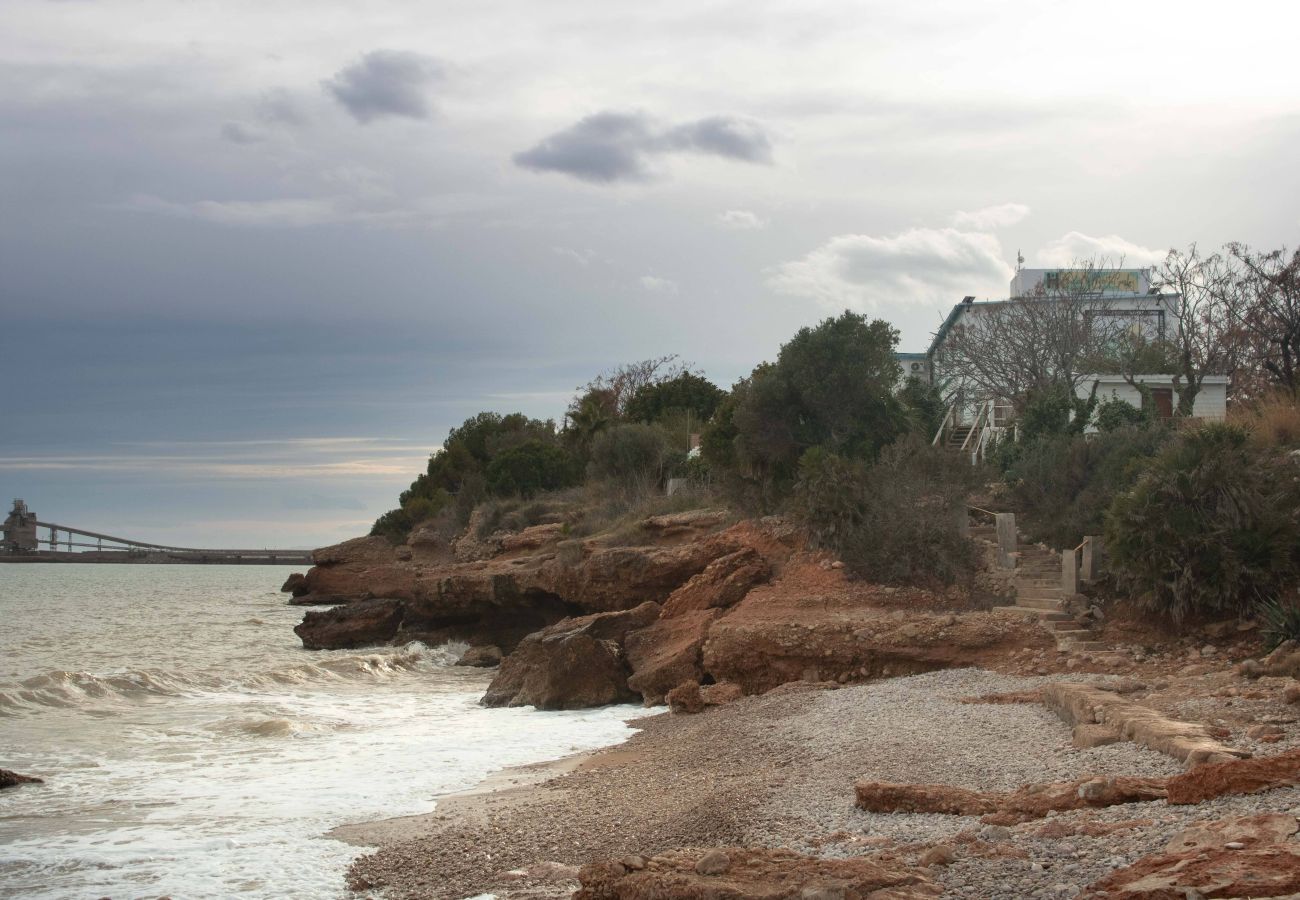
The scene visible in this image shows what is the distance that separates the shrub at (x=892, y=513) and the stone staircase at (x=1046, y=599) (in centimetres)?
111

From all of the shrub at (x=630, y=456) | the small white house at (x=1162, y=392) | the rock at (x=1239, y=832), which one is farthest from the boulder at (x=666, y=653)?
the shrub at (x=630, y=456)

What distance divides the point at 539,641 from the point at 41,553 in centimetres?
12165

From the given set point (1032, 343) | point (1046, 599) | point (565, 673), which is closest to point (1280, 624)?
point (1046, 599)

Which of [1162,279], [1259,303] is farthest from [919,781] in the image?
[1162,279]

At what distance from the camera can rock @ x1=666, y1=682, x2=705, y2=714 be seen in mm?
16781

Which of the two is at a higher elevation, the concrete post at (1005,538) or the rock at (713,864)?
the concrete post at (1005,538)

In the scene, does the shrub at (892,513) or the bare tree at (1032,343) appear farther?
the bare tree at (1032,343)

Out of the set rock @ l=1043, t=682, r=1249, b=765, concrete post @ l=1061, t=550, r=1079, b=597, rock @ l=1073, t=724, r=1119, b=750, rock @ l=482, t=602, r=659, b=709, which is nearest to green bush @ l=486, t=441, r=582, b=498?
rock @ l=482, t=602, r=659, b=709

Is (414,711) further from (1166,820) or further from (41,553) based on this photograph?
(41,553)

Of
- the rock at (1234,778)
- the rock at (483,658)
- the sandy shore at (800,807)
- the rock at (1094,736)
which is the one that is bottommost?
the rock at (483,658)

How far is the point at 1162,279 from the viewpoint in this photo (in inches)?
1497

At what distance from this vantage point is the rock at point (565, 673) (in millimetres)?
18719

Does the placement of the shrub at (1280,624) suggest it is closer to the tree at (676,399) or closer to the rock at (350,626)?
the rock at (350,626)

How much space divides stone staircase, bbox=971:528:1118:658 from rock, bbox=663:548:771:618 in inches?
183
